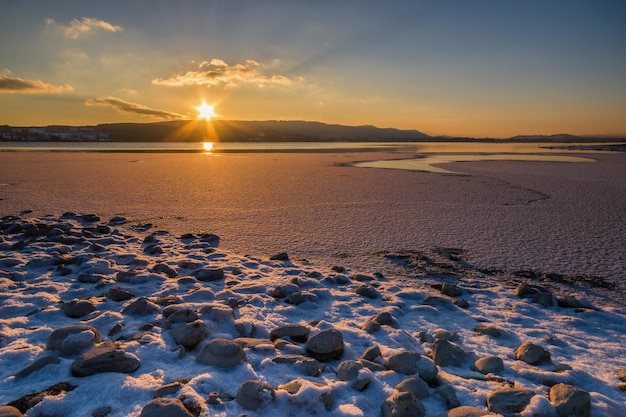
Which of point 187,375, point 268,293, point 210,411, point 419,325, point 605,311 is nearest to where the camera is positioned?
point 210,411

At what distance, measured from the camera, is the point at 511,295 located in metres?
3.97

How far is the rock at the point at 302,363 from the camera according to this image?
8.07 feet

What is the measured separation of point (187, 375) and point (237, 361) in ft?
1.05

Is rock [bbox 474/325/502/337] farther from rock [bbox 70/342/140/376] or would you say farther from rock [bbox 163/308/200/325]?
rock [bbox 70/342/140/376]

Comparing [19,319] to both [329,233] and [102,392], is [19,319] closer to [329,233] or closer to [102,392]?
[102,392]

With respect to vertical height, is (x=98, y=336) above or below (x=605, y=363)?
above

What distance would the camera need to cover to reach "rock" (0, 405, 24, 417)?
1.84 m

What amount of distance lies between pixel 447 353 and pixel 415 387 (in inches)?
21.8

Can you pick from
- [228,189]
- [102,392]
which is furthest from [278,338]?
[228,189]

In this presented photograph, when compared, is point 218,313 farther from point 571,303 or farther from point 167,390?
point 571,303

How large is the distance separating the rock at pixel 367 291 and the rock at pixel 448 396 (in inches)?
63.2

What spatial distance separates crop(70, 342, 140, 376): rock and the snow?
6 cm

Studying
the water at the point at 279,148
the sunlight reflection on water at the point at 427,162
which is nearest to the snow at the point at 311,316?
the sunlight reflection on water at the point at 427,162

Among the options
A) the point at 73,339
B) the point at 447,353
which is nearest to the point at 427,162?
the point at 447,353
